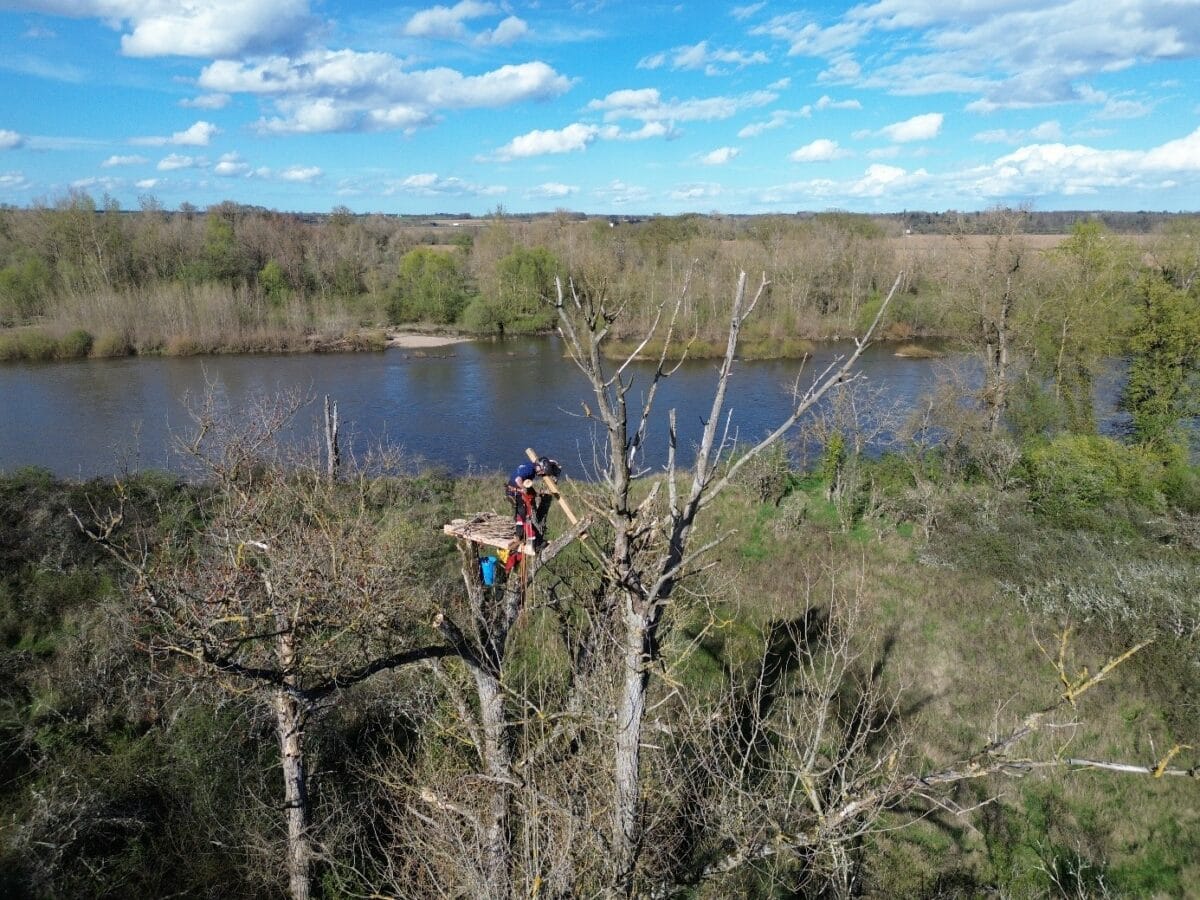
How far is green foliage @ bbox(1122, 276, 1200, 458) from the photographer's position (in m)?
19.4

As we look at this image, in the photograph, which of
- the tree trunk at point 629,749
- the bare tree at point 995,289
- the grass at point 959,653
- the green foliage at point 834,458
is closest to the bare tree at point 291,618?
the grass at point 959,653

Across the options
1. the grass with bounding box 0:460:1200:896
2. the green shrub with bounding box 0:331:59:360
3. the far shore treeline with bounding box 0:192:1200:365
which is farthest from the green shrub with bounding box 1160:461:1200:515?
the green shrub with bounding box 0:331:59:360

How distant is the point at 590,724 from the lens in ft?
19.5

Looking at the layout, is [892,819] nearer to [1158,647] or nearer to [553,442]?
[1158,647]

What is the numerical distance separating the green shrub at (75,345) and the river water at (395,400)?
133 cm

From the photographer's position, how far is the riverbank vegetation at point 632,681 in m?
5.26

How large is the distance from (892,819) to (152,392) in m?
32.2

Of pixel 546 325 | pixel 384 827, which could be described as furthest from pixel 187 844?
pixel 546 325

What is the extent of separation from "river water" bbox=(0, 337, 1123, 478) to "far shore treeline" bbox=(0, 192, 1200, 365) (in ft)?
8.37

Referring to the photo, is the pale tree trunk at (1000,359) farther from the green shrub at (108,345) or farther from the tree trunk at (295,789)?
the green shrub at (108,345)

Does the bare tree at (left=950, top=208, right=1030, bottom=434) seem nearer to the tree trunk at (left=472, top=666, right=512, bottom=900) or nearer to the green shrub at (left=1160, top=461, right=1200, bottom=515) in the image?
the green shrub at (left=1160, top=461, right=1200, bottom=515)

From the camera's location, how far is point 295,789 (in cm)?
691

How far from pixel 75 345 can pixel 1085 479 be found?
44222 millimetres

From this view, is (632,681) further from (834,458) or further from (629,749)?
(834,458)
